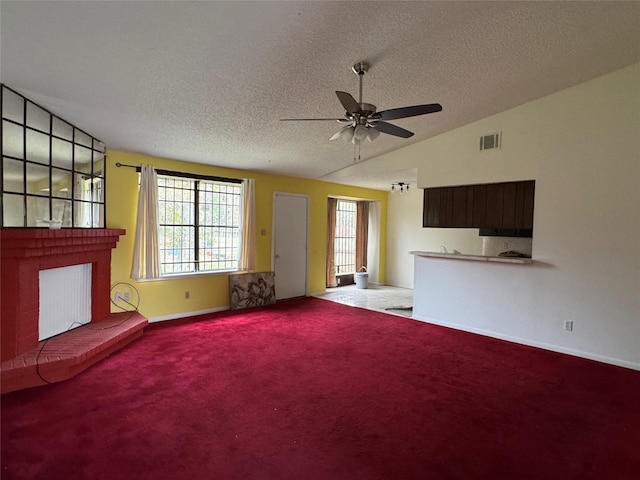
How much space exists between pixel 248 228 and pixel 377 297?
3074mm

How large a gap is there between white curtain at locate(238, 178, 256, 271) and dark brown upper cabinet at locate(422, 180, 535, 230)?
2940 mm

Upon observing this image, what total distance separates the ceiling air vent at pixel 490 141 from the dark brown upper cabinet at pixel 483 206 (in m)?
0.51

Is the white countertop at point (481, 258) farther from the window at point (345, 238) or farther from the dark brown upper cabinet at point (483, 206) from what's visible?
the window at point (345, 238)

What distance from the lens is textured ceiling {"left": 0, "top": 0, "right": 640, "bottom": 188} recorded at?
7.54 ft

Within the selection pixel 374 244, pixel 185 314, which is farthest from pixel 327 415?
pixel 374 244

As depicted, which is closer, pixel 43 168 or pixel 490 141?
pixel 43 168

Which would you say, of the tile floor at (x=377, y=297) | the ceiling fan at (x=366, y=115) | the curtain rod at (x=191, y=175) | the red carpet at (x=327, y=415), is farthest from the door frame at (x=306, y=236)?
the ceiling fan at (x=366, y=115)

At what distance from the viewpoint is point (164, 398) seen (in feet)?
9.53

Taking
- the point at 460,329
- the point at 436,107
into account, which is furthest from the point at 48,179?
the point at 460,329

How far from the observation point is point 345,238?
8711 mm

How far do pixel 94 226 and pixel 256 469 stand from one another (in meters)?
3.84

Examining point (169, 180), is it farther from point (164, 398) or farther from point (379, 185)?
point (379, 185)

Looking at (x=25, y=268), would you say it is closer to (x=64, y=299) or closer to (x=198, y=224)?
(x=64, y=299)

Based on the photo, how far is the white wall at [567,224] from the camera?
3.78 metres
